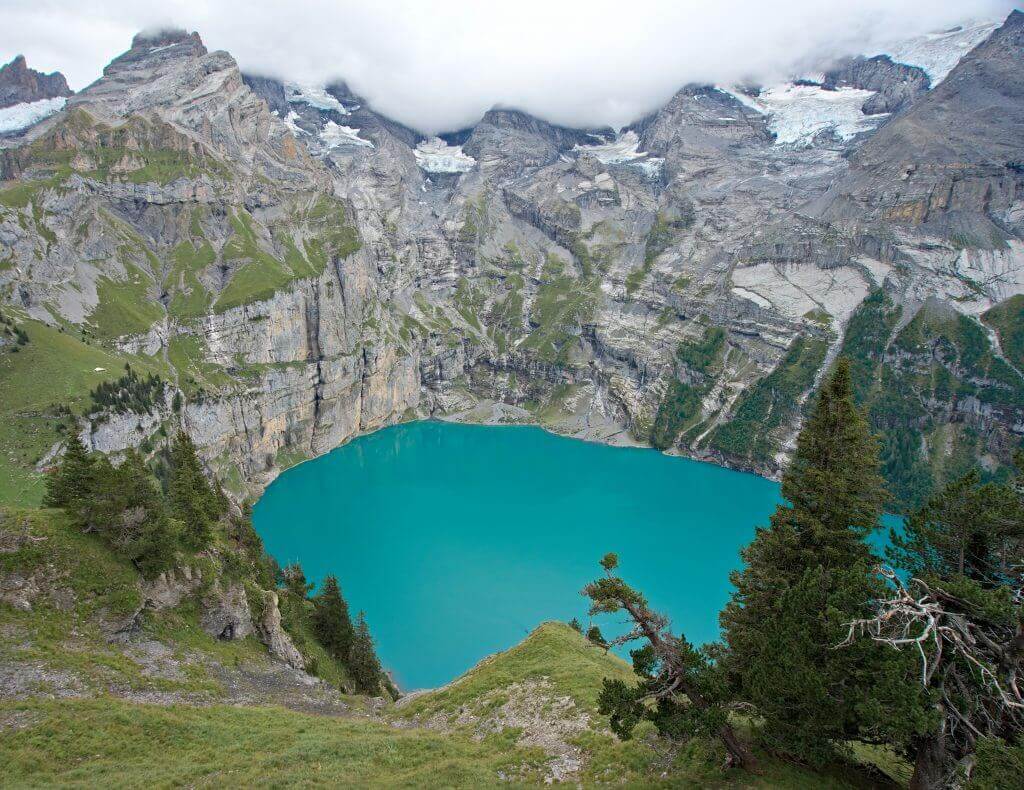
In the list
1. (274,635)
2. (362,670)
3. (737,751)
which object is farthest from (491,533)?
(737,751)

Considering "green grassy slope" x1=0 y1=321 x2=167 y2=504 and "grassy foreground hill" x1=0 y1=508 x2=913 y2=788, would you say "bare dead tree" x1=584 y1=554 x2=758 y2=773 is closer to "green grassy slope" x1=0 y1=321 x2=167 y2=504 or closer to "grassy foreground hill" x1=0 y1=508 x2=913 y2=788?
"grassy foreground hill" x1=0 y1=508 x2=913 y2=788

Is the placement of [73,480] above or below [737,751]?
below

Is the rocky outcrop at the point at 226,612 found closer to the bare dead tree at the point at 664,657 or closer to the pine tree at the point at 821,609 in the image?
the bare dead tree at the point at 664,657

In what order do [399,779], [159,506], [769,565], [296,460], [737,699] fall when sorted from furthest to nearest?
[296,460] → [159,506] → [769,565] → [399,779] → [737,699]

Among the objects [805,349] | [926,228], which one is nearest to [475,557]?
[805,349]

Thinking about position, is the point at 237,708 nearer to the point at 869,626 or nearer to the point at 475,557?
the point at 869,626

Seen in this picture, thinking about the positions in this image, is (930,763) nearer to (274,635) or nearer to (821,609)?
(821,609)
